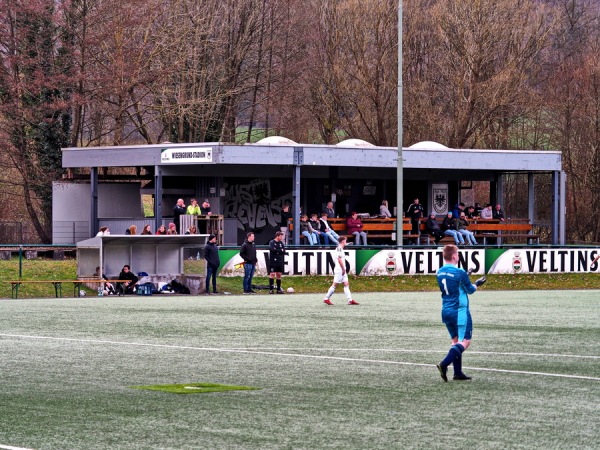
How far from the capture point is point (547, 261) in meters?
42.2

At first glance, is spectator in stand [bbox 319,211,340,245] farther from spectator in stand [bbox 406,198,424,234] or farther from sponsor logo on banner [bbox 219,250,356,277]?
spectator in stand [bbox 406,198,424,234]

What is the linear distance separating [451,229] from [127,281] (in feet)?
50.7

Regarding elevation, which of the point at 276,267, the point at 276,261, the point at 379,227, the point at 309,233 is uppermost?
the point at 379,227

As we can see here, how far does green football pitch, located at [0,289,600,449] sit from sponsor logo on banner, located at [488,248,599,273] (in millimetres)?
15247

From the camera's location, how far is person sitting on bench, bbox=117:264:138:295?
3541 centimetres

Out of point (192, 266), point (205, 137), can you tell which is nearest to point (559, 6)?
point (205, 137)

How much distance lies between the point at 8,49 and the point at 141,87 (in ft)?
20.7

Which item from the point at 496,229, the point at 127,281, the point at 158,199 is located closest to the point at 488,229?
the point at 496,229

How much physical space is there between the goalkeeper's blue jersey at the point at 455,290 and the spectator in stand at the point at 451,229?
31.6 metres

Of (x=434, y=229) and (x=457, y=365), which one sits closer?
(x=457, y=365)

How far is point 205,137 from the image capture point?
190ft

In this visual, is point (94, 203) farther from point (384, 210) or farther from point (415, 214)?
point (415, 214)

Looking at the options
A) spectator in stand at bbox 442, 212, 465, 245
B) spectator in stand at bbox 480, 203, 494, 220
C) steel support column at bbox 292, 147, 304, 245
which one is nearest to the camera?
steel support column at bbox 292, 147, 304, 245

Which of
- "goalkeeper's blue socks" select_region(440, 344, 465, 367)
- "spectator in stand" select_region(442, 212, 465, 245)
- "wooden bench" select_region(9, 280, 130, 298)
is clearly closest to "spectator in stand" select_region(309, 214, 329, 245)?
"spectator in stand" select_region(442, 212, 465, 245)
